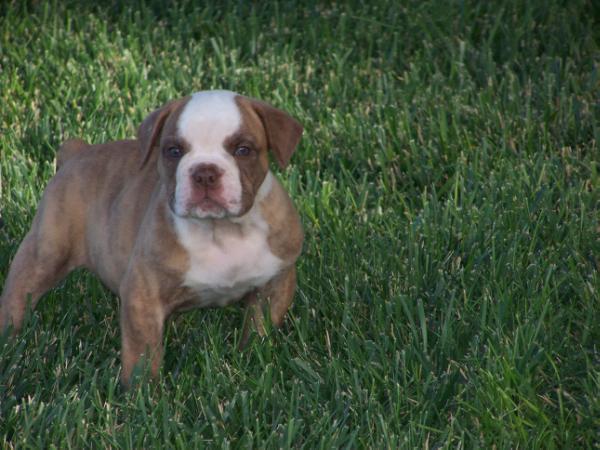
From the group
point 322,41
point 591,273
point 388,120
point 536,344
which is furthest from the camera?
point 322,41

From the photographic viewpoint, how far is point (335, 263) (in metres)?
5.57

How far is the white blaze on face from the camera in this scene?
438 cm

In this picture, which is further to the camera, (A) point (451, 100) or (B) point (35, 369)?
(A) point (451, 100)

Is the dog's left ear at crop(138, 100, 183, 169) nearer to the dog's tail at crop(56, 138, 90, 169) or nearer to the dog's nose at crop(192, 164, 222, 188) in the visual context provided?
the dog's nose at crop(192, 164, 222, 188)

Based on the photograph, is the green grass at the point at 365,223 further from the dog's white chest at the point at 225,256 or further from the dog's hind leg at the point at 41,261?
the dog's white chest at the point at 225,256

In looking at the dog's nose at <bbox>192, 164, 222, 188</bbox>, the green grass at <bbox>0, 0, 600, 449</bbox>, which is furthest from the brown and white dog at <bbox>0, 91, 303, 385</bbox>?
the green grass at <bbox>0, 0, 600, 449</bbox>

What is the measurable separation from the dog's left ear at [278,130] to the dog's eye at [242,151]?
14 centimetres

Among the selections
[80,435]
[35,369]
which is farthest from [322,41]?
[80,435]

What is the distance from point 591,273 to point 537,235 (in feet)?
1.50

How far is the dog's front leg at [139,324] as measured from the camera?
4.58 metres

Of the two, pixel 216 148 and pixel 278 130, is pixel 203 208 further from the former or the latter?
pixel 278 130

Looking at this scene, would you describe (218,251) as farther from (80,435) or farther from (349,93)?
(349,93)

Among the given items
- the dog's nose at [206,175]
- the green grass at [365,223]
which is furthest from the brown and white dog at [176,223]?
the green grass at [365,223]

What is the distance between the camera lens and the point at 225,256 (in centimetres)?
458
